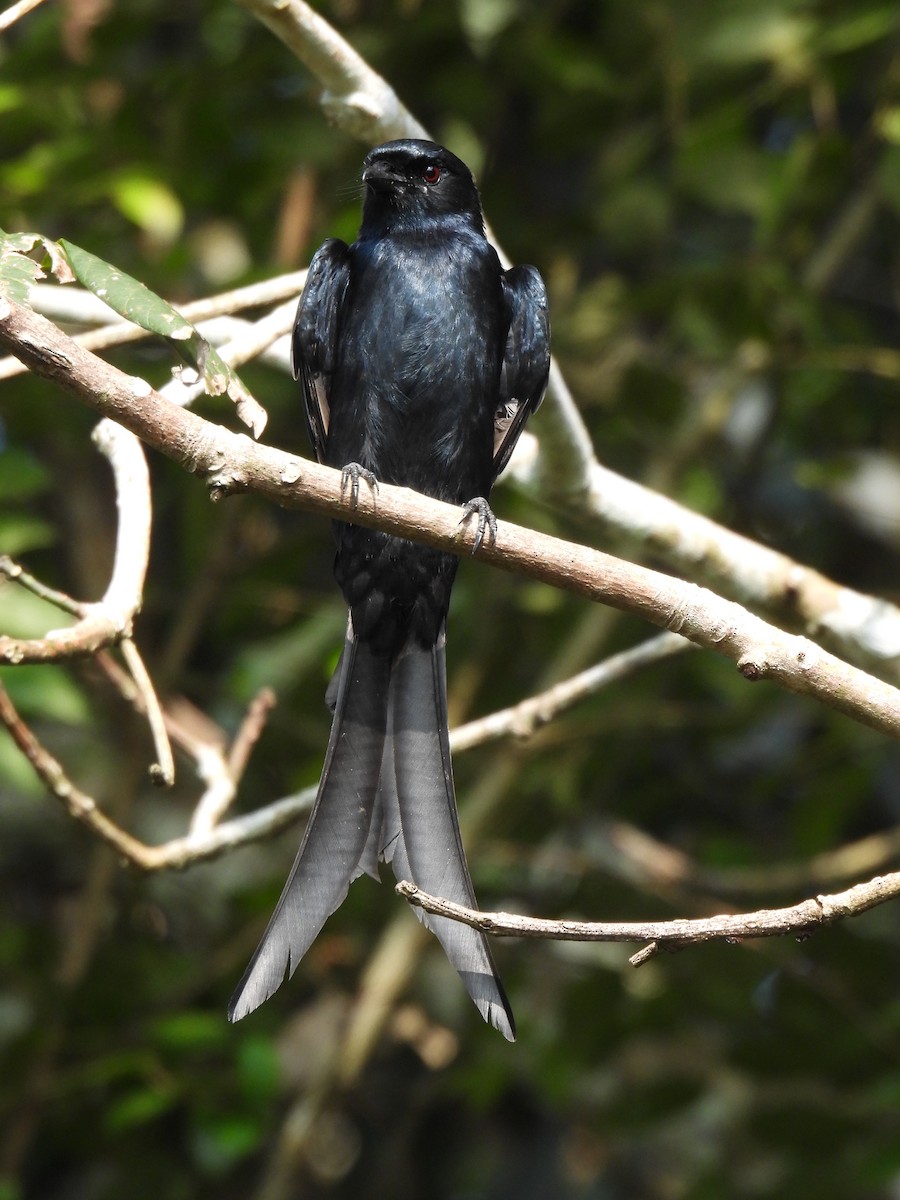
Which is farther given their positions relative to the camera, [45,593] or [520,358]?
[520,358]

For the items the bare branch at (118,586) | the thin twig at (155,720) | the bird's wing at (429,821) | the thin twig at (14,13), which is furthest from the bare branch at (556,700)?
the thin twig at (14,13)

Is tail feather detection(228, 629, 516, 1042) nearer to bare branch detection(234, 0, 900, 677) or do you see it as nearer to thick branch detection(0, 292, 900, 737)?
bare branch detection(234, 0, 900, 677)

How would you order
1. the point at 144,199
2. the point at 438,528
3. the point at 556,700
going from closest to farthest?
1. the point at 438,528
2. the point at 556,700
3. the point at 144,199

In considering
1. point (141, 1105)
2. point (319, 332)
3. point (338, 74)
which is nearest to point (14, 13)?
point (338, 74)

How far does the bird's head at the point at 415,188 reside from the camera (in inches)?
106

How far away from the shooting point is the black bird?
2385 millimetres

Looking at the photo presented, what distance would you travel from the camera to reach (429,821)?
2.13 m

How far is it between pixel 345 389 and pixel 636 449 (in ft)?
5.18

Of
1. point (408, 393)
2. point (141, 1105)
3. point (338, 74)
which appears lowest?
point (141, 1105)

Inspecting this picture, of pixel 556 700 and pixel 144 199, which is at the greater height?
pixel 144 199

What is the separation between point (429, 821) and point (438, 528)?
0.59m

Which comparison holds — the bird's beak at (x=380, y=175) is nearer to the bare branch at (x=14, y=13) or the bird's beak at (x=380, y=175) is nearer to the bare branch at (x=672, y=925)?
the bare branch at (x=14, y=13)

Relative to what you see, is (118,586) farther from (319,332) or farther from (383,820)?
(319,332)

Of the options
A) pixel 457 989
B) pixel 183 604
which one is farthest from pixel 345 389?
pixel 457 989
